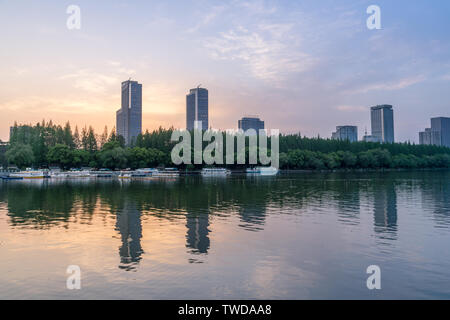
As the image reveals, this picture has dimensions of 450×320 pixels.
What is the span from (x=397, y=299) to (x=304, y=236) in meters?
9.11

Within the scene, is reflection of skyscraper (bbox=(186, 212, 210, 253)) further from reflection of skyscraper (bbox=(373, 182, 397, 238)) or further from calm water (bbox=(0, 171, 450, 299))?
reflection of skyscraper (bbox=(373, 182, 397, 238))

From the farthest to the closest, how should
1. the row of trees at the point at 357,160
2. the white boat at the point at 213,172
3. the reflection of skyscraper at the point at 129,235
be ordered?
the row of trees at the point at 357,160
the white boat at the point at 213,172
the reflection of skyscraper at the point at 129,235

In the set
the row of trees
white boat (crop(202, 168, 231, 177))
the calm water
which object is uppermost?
the row of trees

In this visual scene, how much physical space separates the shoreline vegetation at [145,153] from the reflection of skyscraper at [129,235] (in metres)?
102

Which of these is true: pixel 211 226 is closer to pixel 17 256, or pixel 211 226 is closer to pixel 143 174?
pixel 17 256

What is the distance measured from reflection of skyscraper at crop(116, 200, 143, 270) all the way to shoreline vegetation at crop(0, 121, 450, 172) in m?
102

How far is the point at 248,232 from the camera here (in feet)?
70.5

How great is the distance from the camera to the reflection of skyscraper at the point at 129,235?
15.6m

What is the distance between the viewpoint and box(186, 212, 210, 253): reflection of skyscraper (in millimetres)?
17734

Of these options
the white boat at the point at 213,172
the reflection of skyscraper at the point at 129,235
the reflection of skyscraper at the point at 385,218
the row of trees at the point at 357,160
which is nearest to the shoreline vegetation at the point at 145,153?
the row of trees at the point at 357,160

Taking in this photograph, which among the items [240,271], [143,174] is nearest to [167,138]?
[143,174]

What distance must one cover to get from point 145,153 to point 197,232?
119 meters

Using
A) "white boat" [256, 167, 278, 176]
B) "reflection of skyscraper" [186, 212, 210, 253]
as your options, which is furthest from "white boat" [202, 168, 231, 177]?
"reflection of skyscraper" [186, 212, 210, 253]

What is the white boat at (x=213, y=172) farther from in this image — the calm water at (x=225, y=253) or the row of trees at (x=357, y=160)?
the calm water at (x=225, y=253)
